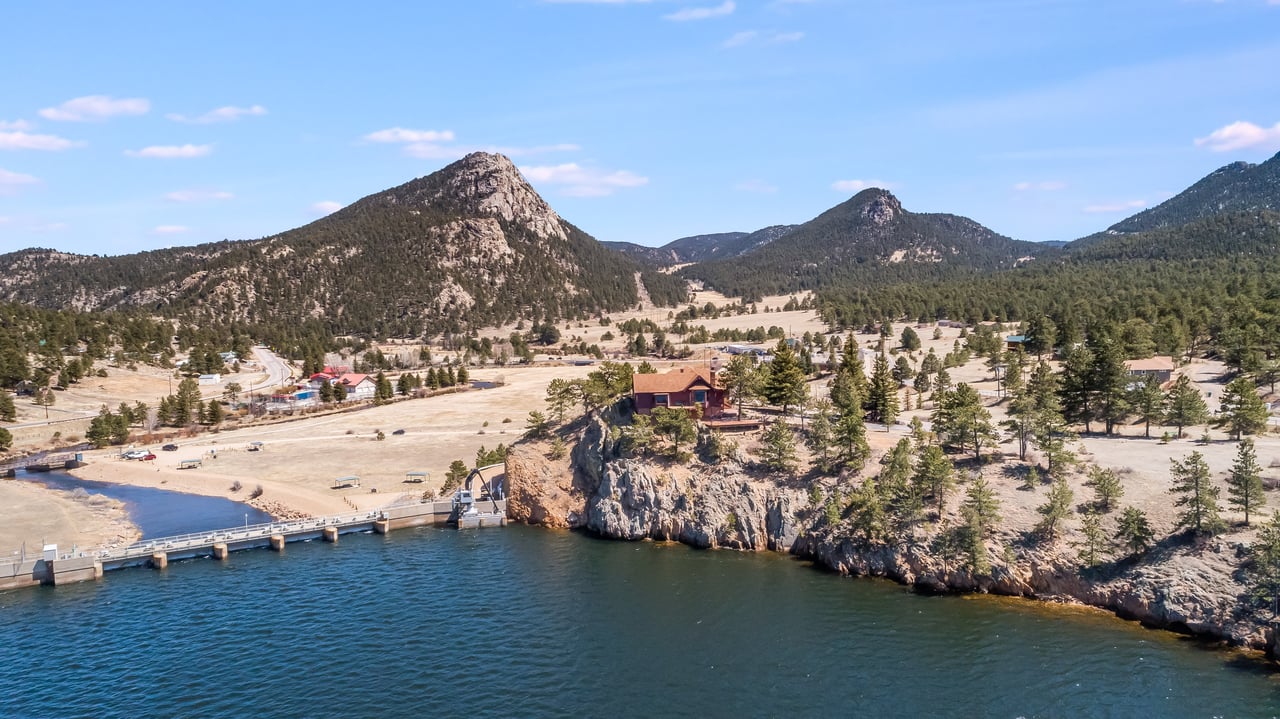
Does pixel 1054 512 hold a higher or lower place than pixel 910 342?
lower

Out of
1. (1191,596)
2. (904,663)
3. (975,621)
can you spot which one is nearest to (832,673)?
(904,663)

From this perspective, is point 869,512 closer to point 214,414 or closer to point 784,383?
point 784,383

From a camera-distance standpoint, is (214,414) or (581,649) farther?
(214,414)

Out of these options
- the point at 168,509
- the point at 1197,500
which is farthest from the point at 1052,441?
the point at 168,509

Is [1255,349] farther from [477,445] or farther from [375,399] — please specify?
[375,399]

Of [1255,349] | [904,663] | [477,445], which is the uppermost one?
[1255,349]

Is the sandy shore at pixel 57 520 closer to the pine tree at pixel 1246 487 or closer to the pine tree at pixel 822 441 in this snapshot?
the pine tree at pixel 822 441
